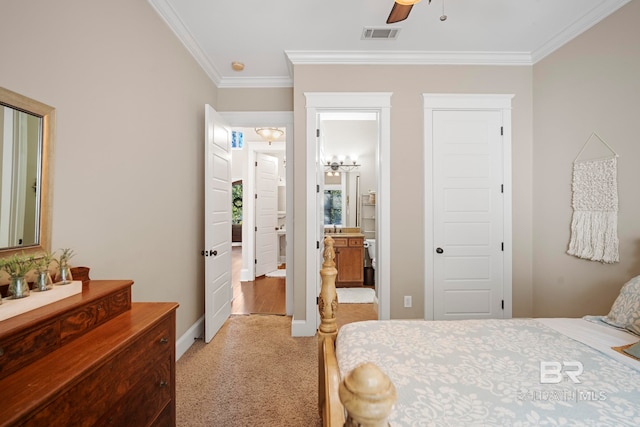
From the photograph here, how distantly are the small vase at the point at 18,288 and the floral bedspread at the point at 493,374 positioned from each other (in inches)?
48.4

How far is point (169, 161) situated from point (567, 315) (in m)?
3.74

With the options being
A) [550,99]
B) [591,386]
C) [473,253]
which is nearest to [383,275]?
[473,253]

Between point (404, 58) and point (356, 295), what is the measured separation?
10.2 feet

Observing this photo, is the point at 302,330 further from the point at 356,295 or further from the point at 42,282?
the point at 42,282

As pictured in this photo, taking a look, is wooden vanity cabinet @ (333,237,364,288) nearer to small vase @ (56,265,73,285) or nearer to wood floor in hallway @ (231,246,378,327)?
wood floor in hallway @ (231,246,378,327)

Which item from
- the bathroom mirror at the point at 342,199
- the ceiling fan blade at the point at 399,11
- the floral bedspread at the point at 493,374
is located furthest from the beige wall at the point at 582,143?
the bathroom mirror at the point at 342,199

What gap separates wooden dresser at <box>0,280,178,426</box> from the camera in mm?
753

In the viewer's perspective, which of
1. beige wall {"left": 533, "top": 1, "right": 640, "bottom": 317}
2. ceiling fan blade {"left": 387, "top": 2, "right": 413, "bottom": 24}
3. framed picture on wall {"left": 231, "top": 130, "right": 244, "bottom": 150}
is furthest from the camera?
framed picture on wall {"left": 231, "top": 130, "right": 244, "bottom": 150}

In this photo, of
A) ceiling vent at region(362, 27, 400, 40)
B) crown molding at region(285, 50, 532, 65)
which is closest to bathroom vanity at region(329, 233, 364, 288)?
crown molding at region(285, 50, 532, 65)

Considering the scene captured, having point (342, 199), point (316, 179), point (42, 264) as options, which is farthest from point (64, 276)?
point (342, 199)

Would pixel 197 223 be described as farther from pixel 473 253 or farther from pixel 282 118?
pixel 473 253

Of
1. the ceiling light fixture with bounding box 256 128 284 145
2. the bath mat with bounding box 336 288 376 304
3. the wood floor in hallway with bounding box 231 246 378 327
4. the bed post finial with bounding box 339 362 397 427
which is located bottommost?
the wood floor in hallway with bounding box 231 246 378 327

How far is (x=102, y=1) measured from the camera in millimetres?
1572

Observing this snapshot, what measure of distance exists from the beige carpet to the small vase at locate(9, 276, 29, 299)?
1.25 m
